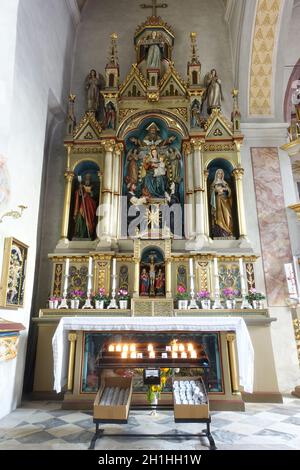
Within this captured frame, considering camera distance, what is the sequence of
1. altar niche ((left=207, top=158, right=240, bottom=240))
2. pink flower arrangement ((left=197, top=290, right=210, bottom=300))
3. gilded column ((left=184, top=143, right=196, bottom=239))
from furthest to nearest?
altar niche ((left=207, top=158, right=240, bottom=240)) → gilded column ((left=184, top=143, right=196, bottom=239)) → pink flower arrangement ((left=197, top=290, right=210, bottom=300))

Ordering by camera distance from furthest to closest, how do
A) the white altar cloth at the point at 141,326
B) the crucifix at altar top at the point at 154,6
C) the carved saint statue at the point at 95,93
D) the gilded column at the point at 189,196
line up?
the crucifix at altar top at the point at 154,6
the carved saint statue at the point at 95,93
the gilded column at the point at 189,196
the white altar cloth at the point at 141,326

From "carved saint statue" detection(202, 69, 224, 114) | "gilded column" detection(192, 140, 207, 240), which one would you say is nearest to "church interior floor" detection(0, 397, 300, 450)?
"gilded column" detection(192, 140, 207, 240)

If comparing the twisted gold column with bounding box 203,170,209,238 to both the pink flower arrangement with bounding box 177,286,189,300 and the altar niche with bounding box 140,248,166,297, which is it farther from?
the pink flower arrangement with bounding box 177,286,189,300

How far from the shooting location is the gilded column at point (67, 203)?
719cm

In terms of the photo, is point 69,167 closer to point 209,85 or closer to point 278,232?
point 209,85

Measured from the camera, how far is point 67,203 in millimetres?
7328

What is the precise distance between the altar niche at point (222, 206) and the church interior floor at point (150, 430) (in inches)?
138

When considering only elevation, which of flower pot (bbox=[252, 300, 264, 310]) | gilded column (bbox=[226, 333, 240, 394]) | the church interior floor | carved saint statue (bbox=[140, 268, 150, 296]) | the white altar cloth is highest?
carved saint statue (bbox=[140, 268, 150, 296])

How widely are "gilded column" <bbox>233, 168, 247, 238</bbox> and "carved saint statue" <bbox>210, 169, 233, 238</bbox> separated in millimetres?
248

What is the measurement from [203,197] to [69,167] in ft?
10.2

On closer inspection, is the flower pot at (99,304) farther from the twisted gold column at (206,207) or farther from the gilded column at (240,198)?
the gilded column at (240,198)

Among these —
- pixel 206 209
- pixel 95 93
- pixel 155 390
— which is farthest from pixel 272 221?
pixel 95 93

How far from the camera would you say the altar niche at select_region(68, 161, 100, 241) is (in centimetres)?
736

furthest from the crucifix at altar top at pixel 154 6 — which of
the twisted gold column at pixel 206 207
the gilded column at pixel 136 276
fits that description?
the gilded column at pixel 136 276
